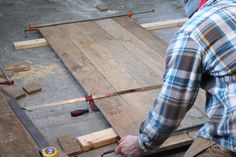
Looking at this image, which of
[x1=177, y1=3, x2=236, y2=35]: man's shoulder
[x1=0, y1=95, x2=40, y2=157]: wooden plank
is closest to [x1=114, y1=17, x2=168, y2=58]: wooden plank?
[x1=0, y1=95, x2=40, y2=157]: wooden plank

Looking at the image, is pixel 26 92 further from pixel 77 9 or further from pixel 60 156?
pixel 77 9

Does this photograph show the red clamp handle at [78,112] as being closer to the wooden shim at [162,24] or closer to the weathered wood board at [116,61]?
the weathered wood board at [116,61]

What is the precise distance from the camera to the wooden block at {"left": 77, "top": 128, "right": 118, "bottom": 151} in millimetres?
2824

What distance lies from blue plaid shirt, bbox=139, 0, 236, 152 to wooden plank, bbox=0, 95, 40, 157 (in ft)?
2.95

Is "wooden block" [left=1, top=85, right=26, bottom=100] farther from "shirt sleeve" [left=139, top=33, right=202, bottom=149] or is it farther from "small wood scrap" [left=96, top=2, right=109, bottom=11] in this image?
"small wood scrap" [left=96, top=2, right=109, bottom=11]

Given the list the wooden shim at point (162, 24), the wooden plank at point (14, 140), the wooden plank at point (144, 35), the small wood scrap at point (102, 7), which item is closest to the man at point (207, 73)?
the wooden plank at point (14, 140)

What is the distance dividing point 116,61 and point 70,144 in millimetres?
1353

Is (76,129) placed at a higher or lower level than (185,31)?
lower

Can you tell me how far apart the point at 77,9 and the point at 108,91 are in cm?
285

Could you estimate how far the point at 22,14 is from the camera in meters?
5.73

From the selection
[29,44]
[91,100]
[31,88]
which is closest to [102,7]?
[29,44]

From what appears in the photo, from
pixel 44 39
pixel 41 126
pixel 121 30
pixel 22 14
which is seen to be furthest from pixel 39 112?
pixel 22 14

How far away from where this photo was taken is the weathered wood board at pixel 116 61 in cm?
313

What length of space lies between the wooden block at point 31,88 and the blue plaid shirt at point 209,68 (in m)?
2.04
